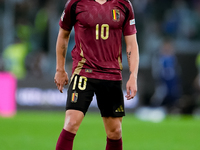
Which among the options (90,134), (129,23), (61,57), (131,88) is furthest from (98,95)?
(90,134)

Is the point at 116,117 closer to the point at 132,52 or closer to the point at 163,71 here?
the point at 132,52

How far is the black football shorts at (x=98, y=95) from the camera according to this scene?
5633 mm

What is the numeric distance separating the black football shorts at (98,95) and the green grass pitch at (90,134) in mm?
3084

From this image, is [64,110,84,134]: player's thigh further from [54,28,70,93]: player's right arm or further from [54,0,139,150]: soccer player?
[54,28,70,93]: player's right arm

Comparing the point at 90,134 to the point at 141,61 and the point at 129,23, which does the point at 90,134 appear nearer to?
the point at 129,23

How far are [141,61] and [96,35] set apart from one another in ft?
40.0

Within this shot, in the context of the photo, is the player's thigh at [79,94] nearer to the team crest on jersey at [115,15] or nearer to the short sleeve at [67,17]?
the short sleeve at [67,17]

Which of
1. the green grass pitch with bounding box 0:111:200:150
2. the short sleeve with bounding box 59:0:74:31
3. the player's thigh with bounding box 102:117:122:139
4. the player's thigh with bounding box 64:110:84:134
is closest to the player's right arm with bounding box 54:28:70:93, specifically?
the short sleeve with bounding box 59:0:74:31

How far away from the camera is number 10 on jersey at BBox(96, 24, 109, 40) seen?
18.7 feet

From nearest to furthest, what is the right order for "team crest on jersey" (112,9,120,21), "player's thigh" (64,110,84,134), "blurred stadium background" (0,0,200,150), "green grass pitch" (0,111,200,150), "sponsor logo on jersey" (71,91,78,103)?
"player's thigh" (64,110,84,134), "sponsor logo on jersey" (71,91,78,103), "team crest on jersey" (112,9,120,21), "green grass pitch" (0,111,200,150), "blurred stadium background" (0,0,200,150)

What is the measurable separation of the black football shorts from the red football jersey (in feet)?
0.24

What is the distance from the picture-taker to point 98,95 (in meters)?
5.83

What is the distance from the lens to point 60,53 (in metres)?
6.00

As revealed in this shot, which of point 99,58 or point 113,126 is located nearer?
point 99,58
